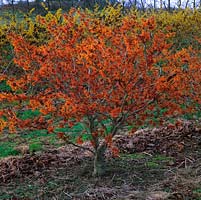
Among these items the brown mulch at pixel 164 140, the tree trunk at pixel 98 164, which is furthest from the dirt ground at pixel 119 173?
the tree trunk at pixel 98 164

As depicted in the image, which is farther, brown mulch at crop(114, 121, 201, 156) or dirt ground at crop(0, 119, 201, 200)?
brown mulch at crop(114, 121, 201, 156)

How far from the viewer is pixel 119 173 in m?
5.82

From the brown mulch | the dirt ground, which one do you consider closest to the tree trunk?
the dirt ground

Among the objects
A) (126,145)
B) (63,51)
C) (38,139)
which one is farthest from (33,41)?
(63,51)

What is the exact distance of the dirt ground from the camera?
500 cm

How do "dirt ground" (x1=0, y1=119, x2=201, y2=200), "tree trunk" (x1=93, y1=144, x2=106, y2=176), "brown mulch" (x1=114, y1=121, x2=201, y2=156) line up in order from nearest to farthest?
"dirt ground" (x1=0, y1=119, x2=201, y2=200)
"tree trunk" (x1=93, y1=144, x2=106, y2=176)
"brown mulch" (x1=114, y1=121, x2=201, y2=156)

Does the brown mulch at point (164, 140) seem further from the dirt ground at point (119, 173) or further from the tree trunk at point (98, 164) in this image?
the tree trunk at point (98, 164)

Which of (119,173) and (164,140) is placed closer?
(119,173)

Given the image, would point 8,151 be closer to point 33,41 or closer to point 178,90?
point 178,90

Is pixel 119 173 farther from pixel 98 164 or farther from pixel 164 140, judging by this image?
pixel 164 140

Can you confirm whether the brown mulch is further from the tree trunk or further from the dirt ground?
the tree trunk

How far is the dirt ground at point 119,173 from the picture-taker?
16.4ft

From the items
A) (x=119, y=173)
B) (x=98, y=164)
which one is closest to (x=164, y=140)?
(x=119, y=173)

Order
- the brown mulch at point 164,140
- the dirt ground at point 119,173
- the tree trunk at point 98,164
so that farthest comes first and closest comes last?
the brown mulch at point 164,140 → the tree trunk at point 98,164 → the dirt ground at point 119,173
